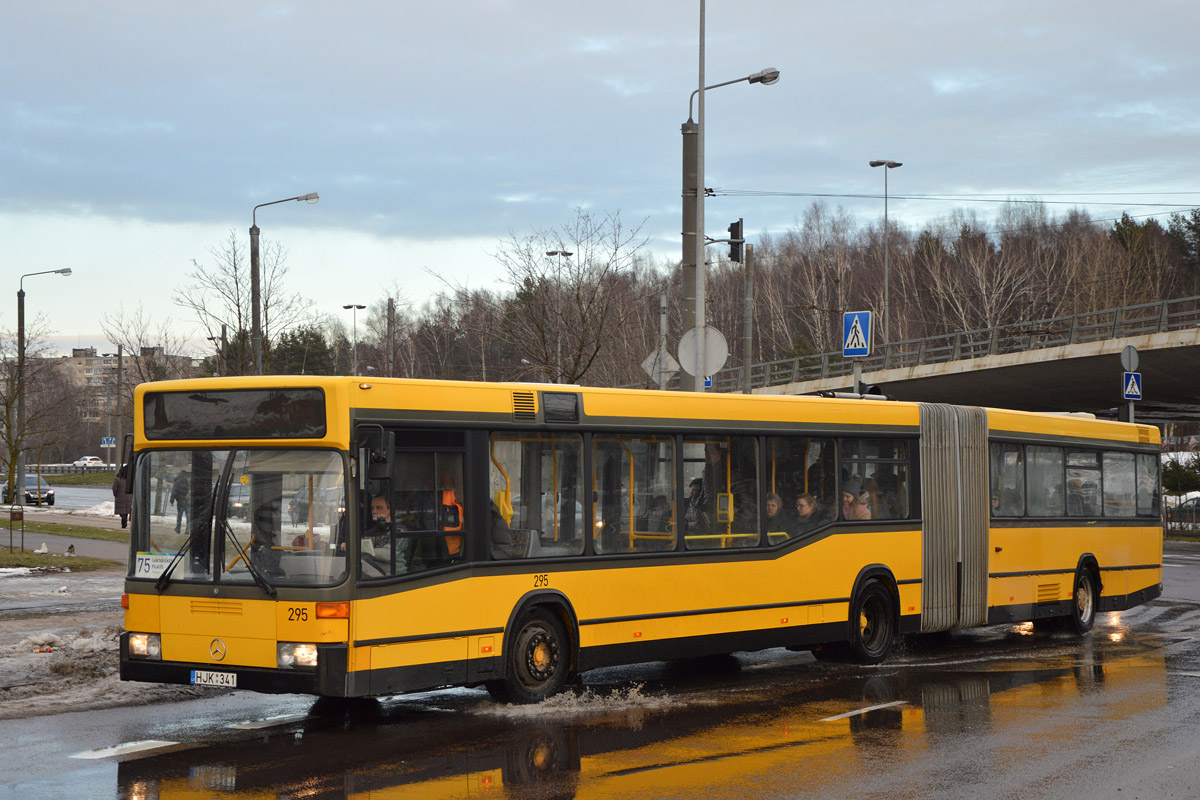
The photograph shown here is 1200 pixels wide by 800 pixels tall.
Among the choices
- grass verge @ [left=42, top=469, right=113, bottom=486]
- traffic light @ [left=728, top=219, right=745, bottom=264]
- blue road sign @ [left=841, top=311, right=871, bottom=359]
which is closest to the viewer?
blue road sign @ [left=841, top=311, right=871, bottom=359]

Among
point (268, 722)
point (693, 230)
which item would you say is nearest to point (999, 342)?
point (693, 230)

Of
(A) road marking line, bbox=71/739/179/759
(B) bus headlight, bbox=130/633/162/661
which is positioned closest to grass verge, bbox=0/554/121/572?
(B) bus headlight, bbox=130/633/162/661

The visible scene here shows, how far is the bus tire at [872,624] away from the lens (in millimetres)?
13695

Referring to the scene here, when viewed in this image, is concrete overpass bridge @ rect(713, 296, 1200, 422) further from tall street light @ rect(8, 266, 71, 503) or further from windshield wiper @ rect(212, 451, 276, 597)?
windshield wiper @ rect(212, 451, 276, 597)

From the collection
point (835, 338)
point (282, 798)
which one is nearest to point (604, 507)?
point (282, 798)

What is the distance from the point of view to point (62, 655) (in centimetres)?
1273

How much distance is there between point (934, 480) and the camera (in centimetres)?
1491

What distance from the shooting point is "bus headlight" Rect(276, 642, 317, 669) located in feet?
30.3

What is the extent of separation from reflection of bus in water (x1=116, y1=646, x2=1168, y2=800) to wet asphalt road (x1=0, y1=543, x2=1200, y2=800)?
0.02 m

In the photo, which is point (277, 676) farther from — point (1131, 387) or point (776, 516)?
point (1131, 387)

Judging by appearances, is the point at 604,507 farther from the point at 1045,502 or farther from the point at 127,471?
the point at 1045,502

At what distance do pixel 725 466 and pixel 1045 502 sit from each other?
5955 mm

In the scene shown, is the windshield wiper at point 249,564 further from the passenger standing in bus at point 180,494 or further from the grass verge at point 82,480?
the grass verge at point 82,480

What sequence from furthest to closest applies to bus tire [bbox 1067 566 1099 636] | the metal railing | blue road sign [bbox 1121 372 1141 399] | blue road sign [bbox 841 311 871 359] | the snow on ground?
the metal railing < blue road sign [bbox 1121 372 1141 399] < blue road sign [bbox 841 311 871 359] < bus tire [bbox 1067 566 1099 636] < the snow on ground
